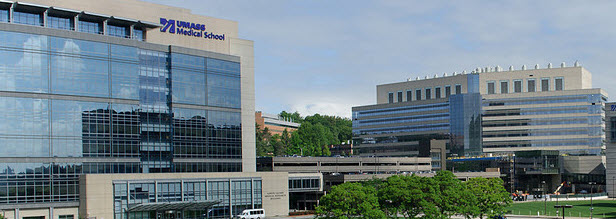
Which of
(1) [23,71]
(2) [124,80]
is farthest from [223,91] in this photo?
(1) [23,71]

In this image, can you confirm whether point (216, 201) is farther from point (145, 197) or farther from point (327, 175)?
point (327, 175)

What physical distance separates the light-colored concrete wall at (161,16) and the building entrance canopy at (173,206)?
98.1 feet

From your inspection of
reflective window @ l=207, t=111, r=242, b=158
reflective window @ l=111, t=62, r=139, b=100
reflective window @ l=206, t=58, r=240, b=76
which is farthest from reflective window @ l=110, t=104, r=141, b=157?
reflective window @ l=206, t=58, r=240, b=76

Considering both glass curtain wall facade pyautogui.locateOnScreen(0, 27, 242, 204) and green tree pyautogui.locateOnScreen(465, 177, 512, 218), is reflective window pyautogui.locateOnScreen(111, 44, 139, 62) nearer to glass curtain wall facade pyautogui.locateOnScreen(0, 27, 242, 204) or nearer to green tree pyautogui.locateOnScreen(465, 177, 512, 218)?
glass curtain wall facade pyautogui.locateOnScreen(0, 27, 242, 204)

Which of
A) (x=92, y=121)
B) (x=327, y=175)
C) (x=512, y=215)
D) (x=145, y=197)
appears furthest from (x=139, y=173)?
(x=512, y=215)

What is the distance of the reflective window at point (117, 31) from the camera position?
120444mm

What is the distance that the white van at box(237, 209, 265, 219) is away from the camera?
419 ft

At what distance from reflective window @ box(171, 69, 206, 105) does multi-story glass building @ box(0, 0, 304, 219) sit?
0.21 metres

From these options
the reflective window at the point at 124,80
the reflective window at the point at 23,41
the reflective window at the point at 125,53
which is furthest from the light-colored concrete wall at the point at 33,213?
the reflective window at the point at 125,53

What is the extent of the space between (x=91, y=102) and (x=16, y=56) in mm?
13772

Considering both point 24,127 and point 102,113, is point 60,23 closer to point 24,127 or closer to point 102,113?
point 102,113

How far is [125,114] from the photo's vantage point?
119125 millimetres

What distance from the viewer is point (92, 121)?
11456 cm

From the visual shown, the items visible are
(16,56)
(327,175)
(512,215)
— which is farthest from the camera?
(327,175)
